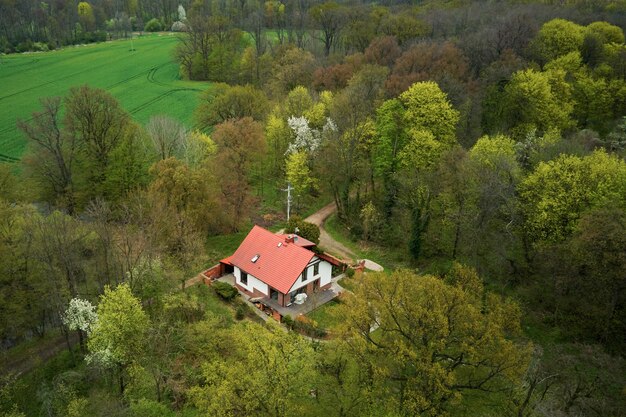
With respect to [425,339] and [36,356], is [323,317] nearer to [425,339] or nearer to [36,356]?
[425,339]

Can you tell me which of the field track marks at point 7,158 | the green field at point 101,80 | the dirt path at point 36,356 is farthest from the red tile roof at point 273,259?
the green field at point 101,80

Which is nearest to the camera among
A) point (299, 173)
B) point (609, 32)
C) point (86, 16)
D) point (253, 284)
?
point (253, 284)

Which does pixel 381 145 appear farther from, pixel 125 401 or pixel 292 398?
pixel 125 401

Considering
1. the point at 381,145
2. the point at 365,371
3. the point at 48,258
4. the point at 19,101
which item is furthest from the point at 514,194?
the point at 19,101

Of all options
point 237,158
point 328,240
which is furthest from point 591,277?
point 237,158

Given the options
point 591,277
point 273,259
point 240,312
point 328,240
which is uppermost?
point 591,277
